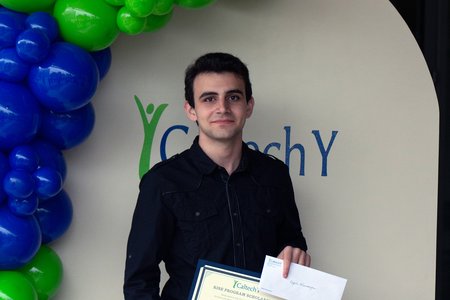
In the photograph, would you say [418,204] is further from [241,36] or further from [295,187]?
[241,36]

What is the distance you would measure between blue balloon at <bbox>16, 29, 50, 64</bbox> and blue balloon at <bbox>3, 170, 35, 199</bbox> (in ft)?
1.12

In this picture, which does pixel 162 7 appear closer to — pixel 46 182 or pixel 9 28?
pixel 9 28

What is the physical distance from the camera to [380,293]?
2990 mm

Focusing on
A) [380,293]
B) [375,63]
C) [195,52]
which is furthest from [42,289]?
[375,63]

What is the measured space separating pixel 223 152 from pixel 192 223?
24 cm

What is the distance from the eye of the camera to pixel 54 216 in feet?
8.07

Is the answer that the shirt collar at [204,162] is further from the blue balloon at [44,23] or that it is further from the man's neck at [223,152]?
the blue balloon at [44,23]

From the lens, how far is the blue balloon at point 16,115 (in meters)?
2.20

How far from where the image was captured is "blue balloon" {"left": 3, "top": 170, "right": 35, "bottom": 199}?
219cm

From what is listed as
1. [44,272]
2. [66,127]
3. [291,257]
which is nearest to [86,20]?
[66,127]

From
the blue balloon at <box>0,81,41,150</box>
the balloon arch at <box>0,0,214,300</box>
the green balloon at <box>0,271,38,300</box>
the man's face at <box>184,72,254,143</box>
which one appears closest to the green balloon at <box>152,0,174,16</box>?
the balloon arch at <box>0,0,214,300</box>

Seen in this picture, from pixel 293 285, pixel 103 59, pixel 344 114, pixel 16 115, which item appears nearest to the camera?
pixel 293 285

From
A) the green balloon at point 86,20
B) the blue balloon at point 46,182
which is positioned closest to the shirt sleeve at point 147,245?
the blue balloon at point 46,182

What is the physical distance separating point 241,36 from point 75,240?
0.99m
